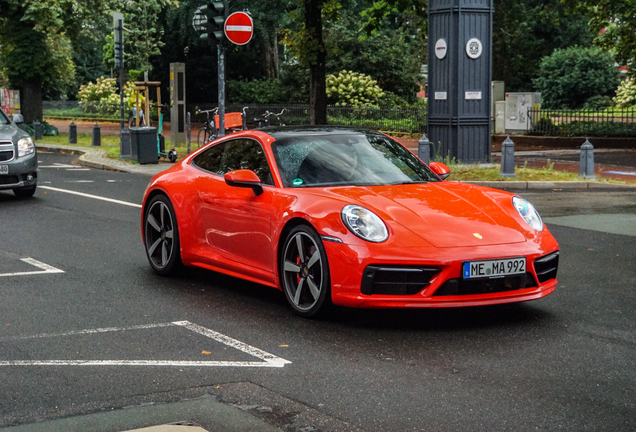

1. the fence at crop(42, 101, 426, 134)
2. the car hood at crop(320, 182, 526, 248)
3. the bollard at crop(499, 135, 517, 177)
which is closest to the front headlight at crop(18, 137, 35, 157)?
the bollard at crop(499, 135, 517, 177)

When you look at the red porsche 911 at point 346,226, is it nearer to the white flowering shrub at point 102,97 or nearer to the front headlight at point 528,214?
the front headlight at point 528,214

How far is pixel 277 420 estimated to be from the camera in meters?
4.32

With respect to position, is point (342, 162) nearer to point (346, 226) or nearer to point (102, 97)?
point (346, 226)

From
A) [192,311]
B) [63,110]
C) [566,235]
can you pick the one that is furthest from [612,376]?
[63,110]

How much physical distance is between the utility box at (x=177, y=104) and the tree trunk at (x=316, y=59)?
421 centimetres

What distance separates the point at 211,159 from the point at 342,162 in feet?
4.33

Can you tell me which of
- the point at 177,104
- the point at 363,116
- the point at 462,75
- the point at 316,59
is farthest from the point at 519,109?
the point at 462,75

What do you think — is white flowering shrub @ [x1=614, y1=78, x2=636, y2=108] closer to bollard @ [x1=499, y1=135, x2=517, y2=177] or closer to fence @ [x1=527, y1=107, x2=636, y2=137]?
fence @ [x1=527, y1=107, x2=636, y2=137]

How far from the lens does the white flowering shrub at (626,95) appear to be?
45469 mm

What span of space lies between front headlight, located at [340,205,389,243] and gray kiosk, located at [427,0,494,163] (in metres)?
13.6

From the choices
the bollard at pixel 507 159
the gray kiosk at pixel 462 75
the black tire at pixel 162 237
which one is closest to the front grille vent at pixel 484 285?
the black tire at pixel 162 237

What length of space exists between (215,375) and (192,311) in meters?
1.73

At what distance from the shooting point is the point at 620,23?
104ft

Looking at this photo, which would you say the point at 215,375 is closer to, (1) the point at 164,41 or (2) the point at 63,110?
(1) the point at 164,41
